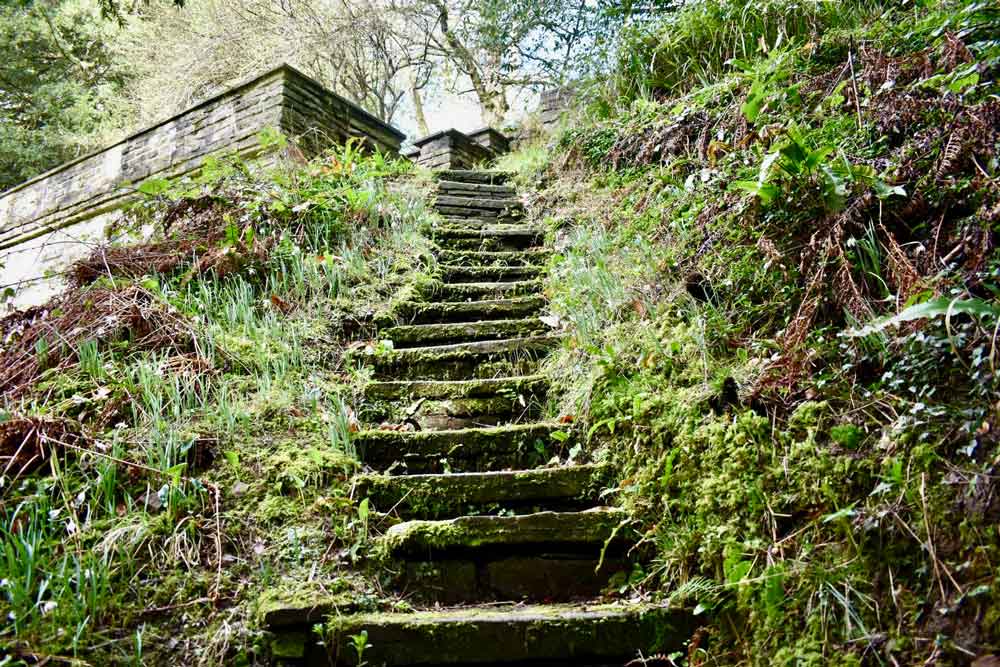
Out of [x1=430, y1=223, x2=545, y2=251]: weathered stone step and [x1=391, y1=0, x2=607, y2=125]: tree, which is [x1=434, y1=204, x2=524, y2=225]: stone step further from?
[x1=391, y1=0, x2=607, y2=125]: tree

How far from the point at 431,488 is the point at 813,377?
144cm

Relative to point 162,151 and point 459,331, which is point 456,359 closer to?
point 459,331

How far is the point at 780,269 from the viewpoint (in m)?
2.47

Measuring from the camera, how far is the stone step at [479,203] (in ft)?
19.9

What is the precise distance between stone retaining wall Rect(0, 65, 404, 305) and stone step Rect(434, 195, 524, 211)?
1465 millimetres

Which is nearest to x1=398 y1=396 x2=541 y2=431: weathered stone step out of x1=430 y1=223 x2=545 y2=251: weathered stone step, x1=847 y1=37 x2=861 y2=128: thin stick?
x1=847 y1=37 x2=861 y2=128: thin stick

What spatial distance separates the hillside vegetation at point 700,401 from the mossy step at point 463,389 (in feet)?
0.30

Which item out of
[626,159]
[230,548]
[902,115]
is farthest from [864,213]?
[626,159]

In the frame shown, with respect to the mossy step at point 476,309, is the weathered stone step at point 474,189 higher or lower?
higher

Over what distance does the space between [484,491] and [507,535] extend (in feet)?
0.92

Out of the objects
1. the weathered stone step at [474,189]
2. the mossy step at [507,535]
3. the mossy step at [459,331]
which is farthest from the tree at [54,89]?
the mossy step at [507,535]

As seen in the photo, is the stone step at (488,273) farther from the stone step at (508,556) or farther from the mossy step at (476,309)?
the stone step at (508,556)

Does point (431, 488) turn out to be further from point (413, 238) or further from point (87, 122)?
point (87, 122)

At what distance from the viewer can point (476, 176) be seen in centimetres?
716
